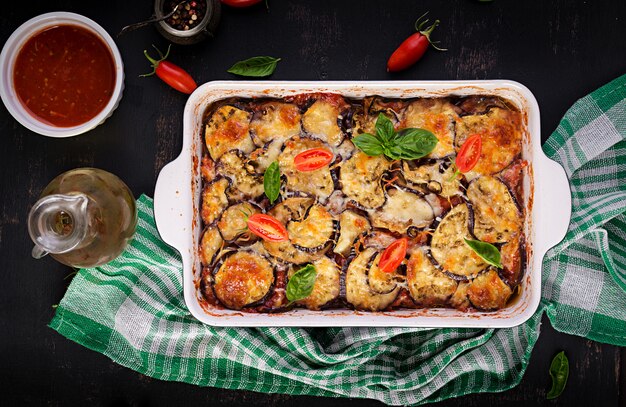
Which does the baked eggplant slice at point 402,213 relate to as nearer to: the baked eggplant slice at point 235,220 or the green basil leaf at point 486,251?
the green basil leaf at point 486,251

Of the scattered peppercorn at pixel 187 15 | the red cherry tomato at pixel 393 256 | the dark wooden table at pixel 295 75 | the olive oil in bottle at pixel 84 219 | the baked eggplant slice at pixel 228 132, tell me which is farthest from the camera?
the dark wooden table at pixel 295 75

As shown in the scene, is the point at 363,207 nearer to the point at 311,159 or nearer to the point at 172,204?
the point at 311,159

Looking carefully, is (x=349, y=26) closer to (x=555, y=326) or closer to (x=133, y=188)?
(x=133, y=188)

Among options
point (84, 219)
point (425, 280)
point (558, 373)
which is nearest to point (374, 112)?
point (425, 280)

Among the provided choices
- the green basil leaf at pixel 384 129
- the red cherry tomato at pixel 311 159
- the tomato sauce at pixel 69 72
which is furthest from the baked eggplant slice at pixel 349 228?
the tomato sauce at pixel 69 72

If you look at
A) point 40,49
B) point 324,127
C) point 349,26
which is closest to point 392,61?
point 349,26

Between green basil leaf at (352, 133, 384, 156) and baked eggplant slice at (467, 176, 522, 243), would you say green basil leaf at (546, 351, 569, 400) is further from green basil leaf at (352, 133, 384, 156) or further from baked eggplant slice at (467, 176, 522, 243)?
green basil leaf at (352, 133, 384, 156)
